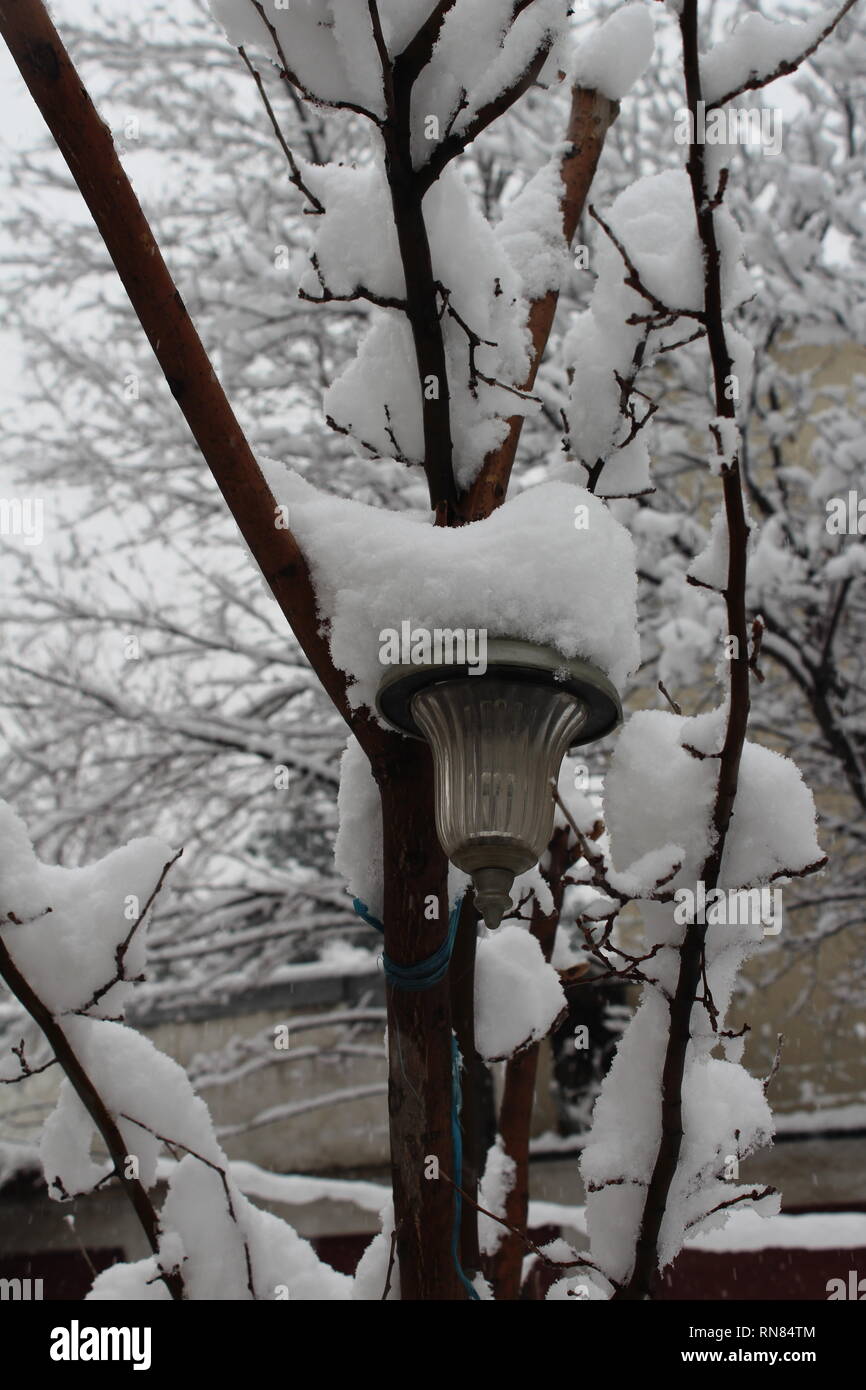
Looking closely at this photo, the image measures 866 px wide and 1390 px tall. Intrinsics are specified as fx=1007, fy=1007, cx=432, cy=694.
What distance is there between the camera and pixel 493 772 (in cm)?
113

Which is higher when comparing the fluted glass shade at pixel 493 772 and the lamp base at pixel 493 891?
the fluted glass shade at pixel 493 772

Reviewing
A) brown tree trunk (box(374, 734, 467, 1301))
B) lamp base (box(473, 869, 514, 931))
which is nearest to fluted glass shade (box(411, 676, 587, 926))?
lamp base (box(473, 869, 514, 931))

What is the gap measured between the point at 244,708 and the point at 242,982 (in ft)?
5.11

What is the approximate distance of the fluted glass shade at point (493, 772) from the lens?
1.11 metres

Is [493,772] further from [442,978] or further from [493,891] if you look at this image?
[442,978]

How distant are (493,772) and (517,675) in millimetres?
113

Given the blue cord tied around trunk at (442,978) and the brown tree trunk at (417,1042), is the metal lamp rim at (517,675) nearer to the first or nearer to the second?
the brown tree trunk at (417,1042)

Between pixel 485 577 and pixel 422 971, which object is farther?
pixel 422 971

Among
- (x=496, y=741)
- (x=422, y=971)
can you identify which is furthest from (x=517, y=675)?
(x=422, y=971)

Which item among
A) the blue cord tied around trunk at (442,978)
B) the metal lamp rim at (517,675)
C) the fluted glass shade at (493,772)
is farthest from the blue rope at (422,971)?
the metal lamp rim at (517,675)

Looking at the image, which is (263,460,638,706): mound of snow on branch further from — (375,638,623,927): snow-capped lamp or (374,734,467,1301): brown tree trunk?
(374,734,467,1301): brown tree trunk

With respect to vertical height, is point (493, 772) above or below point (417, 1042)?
above
